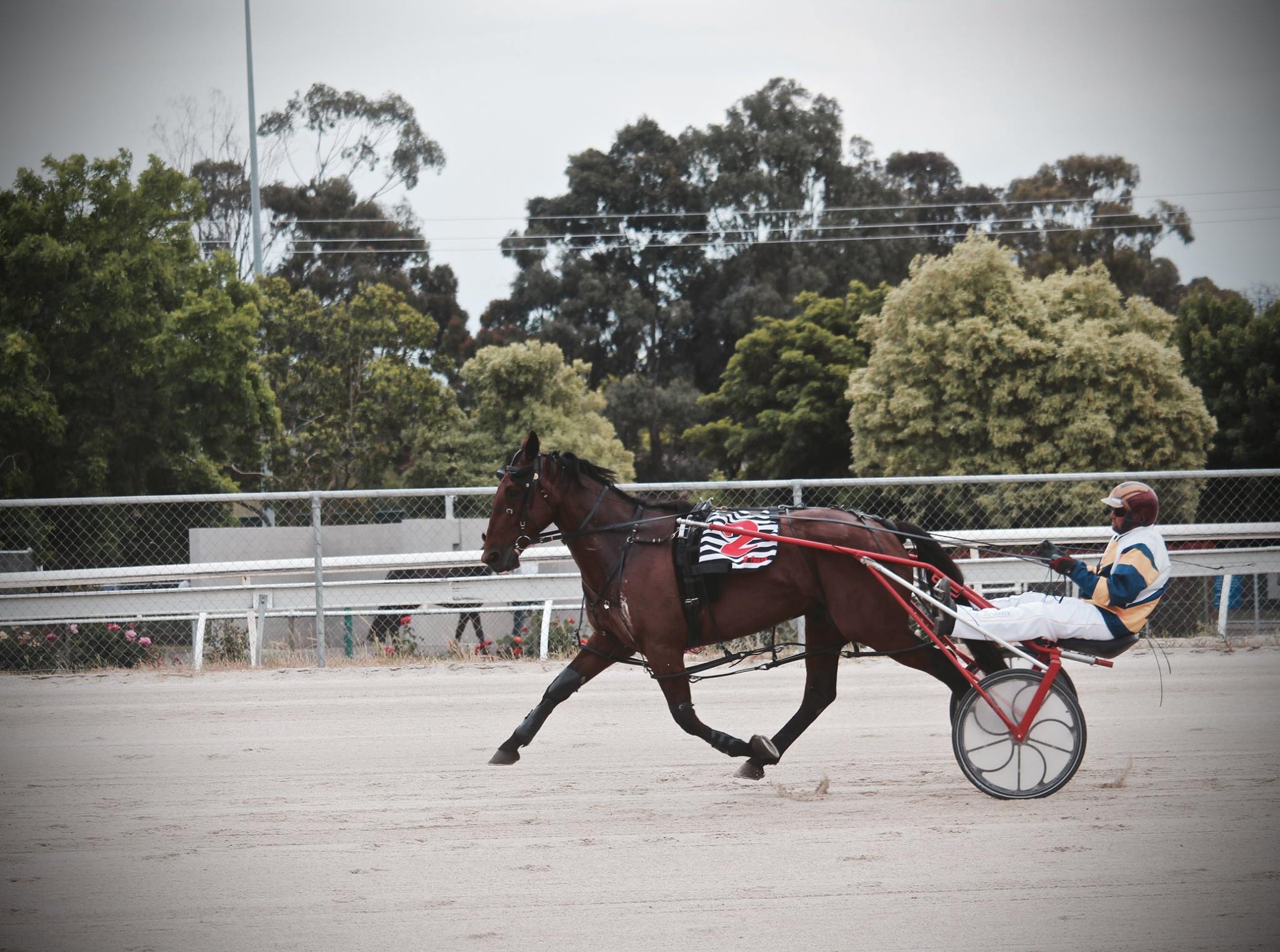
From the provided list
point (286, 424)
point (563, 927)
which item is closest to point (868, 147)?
point (286, 424)

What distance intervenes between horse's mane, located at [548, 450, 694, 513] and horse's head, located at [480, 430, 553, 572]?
0.13 metres

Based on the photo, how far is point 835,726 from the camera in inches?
348

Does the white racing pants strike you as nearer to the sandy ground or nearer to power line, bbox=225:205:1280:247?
the sandy ground

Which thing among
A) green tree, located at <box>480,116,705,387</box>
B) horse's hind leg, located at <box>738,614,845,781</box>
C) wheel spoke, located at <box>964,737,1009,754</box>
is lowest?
wheel spoke, located at <box>964,737,1009,754</box>

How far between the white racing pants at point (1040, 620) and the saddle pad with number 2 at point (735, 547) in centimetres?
106

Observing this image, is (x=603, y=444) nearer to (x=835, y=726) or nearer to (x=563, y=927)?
(x=835, y=726)

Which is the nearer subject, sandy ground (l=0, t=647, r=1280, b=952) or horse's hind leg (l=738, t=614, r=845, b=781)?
sandy ground (l=0, t=647, r=1280, b=952)

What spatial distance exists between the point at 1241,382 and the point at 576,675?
89.0ft

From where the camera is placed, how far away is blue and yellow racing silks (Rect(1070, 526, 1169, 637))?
6117 mm

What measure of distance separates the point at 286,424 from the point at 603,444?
8356 mm

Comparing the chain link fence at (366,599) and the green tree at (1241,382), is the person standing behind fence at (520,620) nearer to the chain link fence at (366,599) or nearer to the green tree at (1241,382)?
the chain link fence at (366,599)

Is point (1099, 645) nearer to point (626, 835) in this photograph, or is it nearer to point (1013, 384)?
point (626, 835)

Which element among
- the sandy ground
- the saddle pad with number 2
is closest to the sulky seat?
the sandy ground

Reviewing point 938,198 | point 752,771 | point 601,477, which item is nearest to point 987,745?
point 752,771
